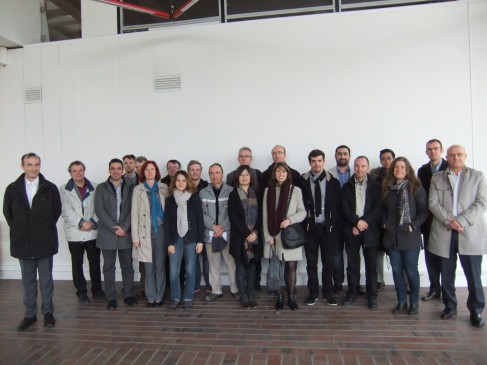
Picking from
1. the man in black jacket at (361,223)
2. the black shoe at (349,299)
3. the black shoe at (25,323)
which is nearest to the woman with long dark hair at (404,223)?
the man in black jacket at (361,223)

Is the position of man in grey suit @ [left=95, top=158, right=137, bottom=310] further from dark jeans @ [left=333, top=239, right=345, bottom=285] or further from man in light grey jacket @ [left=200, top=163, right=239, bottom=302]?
dark jeans @ [left=333, top=239, right=345, bottom=285]

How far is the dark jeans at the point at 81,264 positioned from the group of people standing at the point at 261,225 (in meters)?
0.01

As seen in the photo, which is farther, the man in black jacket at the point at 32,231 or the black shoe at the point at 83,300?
the black shoe at the point at 83,300

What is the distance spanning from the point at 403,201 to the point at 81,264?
405 centimetres

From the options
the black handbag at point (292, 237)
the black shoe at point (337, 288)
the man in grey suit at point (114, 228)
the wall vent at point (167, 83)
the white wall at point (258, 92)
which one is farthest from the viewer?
the wall vent at point (167, 83)

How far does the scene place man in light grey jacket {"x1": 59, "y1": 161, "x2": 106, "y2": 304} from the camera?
15.0 ft

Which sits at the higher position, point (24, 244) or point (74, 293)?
point (24, 244)

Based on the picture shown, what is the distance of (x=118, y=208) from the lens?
4.48m

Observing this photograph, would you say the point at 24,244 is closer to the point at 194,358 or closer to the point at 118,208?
the point at 118,208

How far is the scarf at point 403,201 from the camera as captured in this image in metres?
3.80

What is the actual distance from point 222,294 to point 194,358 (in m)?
1.67

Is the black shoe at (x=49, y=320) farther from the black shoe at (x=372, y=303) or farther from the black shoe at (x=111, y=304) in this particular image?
the black shoe at (x=372, y=303)

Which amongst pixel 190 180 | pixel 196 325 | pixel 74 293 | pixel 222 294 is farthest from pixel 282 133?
pixel 74 293

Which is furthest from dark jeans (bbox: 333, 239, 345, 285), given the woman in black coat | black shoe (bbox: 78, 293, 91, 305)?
black shoe (bbox: 78, 293, 91, 305)
